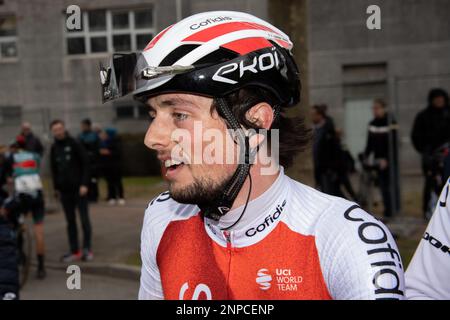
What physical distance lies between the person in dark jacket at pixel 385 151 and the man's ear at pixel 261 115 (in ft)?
27.4

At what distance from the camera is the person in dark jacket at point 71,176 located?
31.5 feet

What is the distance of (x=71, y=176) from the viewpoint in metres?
9.58

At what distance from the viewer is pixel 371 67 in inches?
784

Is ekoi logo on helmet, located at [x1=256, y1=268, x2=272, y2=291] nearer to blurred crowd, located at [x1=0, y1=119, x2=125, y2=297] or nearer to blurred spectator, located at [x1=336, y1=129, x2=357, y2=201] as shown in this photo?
blurred crowd, located at [x1=0, y1=119, x2=125, y2=297]

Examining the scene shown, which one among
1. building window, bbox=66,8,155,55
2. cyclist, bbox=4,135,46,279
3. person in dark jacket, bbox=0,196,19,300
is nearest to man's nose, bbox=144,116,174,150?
person in dark jacket, bbox=0,196,19,300

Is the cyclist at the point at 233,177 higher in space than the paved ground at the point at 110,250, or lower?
higher

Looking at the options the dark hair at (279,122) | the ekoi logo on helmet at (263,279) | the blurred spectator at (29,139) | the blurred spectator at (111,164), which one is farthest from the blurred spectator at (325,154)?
the ekoi logo on helmet at (263,279)

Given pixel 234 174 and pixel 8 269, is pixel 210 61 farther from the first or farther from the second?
pixel 8 269

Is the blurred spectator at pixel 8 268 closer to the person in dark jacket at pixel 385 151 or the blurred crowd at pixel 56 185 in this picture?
the blurred crowd at pixel 56 185

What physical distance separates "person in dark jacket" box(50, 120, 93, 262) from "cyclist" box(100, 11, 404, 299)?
730 centimetres

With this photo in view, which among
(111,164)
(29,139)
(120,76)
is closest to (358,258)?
(120,76)

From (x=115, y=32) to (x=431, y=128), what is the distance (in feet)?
46.2

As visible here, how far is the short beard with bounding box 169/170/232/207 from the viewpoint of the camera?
2.27 meters
